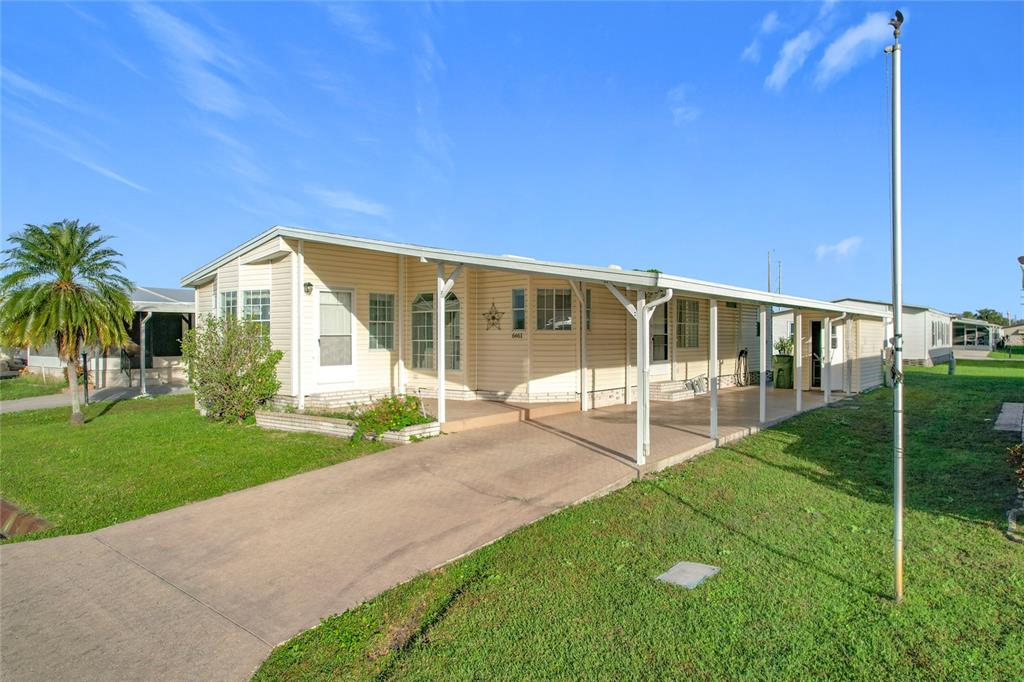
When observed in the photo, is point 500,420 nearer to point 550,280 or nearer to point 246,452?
point 550,280

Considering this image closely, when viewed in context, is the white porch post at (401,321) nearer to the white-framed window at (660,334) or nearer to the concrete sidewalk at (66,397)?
A: the white-framed window at (660,334)

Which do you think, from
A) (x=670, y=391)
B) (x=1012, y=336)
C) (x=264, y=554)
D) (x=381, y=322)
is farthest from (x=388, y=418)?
(x=1012, y=336)

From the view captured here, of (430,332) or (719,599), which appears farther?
(430,332)

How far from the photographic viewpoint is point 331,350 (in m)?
12.2

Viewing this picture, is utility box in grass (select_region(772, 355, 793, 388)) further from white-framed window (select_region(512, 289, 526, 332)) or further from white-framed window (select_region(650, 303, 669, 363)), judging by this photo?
white-framed window (select_region(512, 289, 526, 332))

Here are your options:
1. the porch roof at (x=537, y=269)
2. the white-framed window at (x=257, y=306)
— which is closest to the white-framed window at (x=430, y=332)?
the porch roof at (x=537, y=269)

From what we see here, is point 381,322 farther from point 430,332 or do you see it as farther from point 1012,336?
point 1012,336

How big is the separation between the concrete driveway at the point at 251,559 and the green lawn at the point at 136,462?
55 cm

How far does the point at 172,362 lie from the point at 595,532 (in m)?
21.1

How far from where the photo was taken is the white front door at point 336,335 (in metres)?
12.1

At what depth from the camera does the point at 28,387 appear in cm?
2048

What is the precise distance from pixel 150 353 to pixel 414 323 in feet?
45.4

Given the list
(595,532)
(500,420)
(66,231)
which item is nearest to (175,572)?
(595,532)

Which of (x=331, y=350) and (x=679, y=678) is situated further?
(x=331, y=350)
